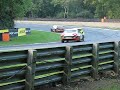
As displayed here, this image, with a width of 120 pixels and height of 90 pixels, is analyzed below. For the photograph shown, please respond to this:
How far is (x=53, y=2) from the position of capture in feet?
440

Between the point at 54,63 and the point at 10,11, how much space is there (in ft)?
122

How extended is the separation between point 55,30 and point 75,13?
72.9 metres

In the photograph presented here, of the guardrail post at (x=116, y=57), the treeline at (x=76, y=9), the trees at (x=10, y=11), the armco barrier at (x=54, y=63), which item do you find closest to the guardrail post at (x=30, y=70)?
the armco barrier at (x=54, y=63)

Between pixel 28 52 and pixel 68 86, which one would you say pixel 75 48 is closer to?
pixel 68 86

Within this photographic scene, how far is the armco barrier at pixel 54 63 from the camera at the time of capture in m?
7.07

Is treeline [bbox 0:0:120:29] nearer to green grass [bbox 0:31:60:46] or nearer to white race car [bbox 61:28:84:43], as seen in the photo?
green grass [bbox 0:31:60:46]

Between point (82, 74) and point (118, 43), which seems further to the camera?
point (118, 43)

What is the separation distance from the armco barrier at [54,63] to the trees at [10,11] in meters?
33.7

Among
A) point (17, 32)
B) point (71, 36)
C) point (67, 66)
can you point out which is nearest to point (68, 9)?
point (17, 32)

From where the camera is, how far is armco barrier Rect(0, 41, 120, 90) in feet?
23.2

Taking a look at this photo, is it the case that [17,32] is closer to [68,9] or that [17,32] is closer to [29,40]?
[29,40]

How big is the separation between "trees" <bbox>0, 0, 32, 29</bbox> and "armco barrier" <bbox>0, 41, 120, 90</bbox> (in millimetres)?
33710

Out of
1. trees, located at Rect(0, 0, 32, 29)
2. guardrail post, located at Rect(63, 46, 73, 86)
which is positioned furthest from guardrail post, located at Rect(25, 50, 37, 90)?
trees, located at Rect(0, 0, 32, 29)

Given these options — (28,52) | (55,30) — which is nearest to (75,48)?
(28,52)
